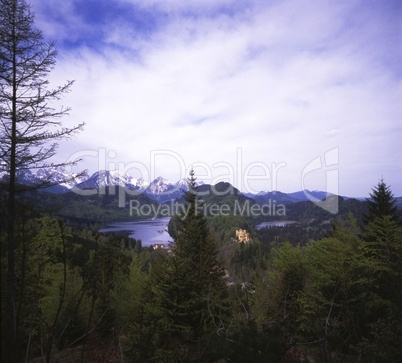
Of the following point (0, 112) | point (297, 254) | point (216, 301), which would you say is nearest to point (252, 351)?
point (216, 301)

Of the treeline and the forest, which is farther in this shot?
the treeline

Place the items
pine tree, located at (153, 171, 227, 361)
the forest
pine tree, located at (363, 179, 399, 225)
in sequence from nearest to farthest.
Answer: the forest < pine tree, located at (153, 171, 227, 361) < pine tree, located at (363, 179, 399, 225)

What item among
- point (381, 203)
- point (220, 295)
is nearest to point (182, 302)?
point (220, 295)

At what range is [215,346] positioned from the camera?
324 cm

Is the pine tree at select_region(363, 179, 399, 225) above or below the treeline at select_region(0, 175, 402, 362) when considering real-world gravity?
above

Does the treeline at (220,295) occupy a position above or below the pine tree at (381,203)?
below

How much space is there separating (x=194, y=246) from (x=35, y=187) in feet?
29.4

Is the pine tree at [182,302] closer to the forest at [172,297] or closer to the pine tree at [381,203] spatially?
the forest at [172,297]

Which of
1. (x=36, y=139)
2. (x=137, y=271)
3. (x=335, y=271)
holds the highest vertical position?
(x=36, y=139)

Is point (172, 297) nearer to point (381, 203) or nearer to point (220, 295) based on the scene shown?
point (220, 295)

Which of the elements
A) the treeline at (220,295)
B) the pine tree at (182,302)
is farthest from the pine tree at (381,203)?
the pine tree at (182,302)

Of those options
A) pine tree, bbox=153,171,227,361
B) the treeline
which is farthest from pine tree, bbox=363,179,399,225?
pine tree, bbox=153,171,227,361

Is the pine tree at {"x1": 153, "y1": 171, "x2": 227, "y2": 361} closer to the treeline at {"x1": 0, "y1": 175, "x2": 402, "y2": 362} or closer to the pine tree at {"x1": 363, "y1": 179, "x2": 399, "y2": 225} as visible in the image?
the treeline at {"x1": 0, "y1": 175, "x2": 402, "y2": 362}

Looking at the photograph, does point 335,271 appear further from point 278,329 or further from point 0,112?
point 0,112
